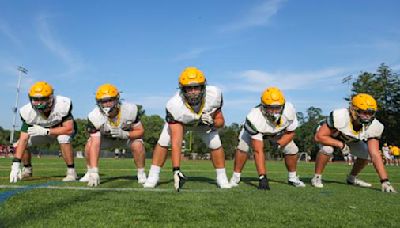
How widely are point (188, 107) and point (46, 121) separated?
3113mm

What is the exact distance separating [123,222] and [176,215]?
544mm

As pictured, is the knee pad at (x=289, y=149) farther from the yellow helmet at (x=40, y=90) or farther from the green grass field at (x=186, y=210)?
the yellow helmet at (x=40, y=90)

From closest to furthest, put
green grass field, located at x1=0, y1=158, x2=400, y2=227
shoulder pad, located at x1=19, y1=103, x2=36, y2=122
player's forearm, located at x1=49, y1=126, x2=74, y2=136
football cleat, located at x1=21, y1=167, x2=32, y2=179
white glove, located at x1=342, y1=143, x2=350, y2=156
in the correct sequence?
green grass field, located at x1=0, y1=158, x2=400, y2=227, white glove, located at x1=342, y1=143, x2=350, y2=156, shoulder pad, located at x1=19, y1=103, x2=36, y2=122, player's forearm, located at x1=49, y1=126, x2=74, y2=136, football cleat, located at x1=21, y1=167, x2=32, y2=179

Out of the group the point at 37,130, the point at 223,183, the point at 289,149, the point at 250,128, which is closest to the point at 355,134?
the point at 289,149

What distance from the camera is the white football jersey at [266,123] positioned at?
7070mm

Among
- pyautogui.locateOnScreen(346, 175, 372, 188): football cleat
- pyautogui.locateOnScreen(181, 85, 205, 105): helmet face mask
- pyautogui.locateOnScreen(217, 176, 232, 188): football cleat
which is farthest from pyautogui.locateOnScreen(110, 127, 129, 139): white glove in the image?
pyautogui.locateOnScreen(346, 175, 372, 188): football cleat

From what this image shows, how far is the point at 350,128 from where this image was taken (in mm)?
7312

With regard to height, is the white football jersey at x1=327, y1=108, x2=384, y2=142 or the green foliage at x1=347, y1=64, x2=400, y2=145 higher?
the green foliage at x1=347, y1=64, x2=400, y2=145

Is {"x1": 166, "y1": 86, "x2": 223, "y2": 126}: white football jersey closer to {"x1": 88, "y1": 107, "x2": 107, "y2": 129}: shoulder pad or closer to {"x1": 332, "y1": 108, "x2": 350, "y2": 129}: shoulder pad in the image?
{"x1": 88, "y1": 107, "x2": 107, "y2": 129}: shoulder pad

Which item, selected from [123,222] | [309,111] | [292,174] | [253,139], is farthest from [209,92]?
[309,111]

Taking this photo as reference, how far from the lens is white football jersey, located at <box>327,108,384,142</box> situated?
7.25 meters

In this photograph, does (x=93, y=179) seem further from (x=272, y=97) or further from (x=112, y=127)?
(x=272, y=97)

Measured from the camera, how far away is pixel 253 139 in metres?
7.00

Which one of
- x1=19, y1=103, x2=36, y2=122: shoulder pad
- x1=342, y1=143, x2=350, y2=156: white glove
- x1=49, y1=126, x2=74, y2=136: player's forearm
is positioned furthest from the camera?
x1=49, y1=126, x2=74, y2=136: player's forearm
